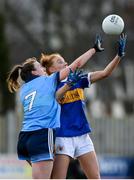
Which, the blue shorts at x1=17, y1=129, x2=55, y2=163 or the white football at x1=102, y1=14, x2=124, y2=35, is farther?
the white football at x1=102, y1=14, x2=124, y2=35

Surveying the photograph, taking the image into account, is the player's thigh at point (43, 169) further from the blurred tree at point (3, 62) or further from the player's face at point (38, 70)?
the blurred tree at point (3, 62)

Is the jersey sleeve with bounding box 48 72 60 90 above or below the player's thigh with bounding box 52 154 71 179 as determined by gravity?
above

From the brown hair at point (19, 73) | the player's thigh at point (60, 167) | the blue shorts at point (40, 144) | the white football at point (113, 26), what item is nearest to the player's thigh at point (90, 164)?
the player's thigh at point (60, 167)

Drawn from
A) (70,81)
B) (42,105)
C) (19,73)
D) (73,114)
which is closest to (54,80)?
(70,81)

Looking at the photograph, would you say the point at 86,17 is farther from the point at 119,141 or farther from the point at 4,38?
the point at 119,141

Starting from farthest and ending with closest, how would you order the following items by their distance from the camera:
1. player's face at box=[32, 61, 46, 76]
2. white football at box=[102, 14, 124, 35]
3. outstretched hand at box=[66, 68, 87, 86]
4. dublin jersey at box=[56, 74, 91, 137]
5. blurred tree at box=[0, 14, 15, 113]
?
blurred tree at box=[0, 14, 15, 113]
dublin jersey at box=[56, 74, 91, 137]
white football at box=[102, 14, 124, 35]
player's face at box=[32, 61, 46, 76]
outstretched hand at box=[66, 68, 87, 86]

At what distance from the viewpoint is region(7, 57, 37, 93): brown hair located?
1002 centimetres

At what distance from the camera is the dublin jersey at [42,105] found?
979 centimetres

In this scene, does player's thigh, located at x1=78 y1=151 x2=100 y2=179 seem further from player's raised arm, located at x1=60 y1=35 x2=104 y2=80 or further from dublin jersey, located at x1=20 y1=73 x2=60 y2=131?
player's raised arm, located at x1=60 y1=35 x2=104 y2=80

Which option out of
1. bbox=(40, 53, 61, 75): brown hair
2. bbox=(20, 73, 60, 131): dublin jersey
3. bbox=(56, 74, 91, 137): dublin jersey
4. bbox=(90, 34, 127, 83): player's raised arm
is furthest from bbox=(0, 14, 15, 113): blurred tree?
bbox=(20, 73, 60, 131): dublin jersey

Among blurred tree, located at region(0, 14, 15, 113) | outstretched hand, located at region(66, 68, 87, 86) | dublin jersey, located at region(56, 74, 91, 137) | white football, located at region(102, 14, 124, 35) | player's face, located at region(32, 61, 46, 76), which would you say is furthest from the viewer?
blurred tree, located at region(0, 14, 15, 113)

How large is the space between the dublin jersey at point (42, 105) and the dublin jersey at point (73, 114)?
0.36 m

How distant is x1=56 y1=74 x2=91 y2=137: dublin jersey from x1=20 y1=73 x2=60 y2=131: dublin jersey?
1.17 ft

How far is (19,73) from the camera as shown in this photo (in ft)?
33.2
